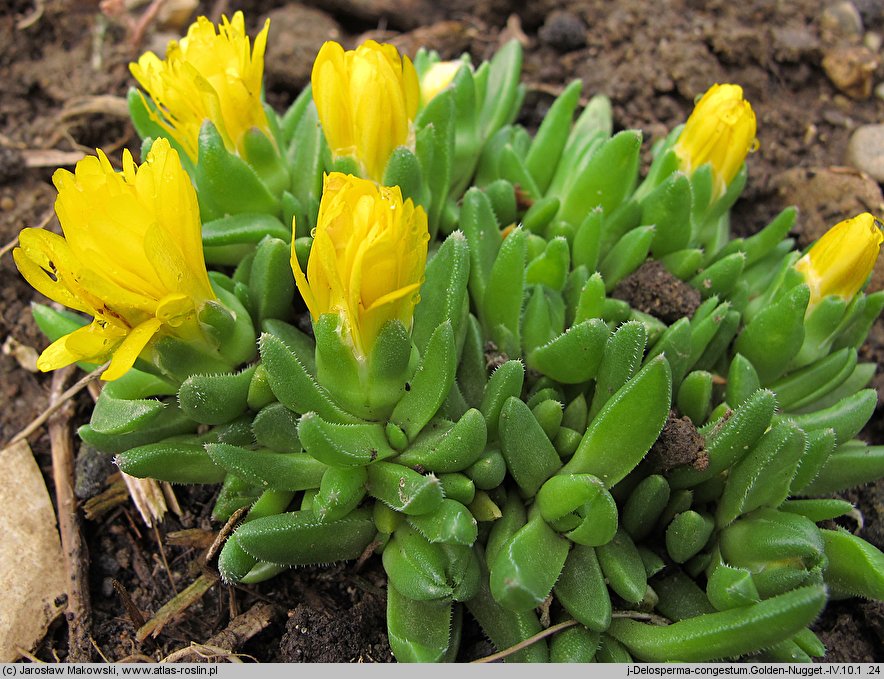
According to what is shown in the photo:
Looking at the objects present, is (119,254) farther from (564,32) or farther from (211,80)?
(564,32)

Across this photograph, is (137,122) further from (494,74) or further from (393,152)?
(494,74)

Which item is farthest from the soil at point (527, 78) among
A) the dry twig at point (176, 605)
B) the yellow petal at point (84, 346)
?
the yellow petal at point (84, 346)

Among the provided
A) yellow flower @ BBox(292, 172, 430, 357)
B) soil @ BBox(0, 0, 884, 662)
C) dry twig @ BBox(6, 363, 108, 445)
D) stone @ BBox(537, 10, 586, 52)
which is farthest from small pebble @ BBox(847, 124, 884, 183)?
dry twig @ BBox(6, 363, 108, 445)

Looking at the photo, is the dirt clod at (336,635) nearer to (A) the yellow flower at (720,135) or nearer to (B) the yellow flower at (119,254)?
(B) the yellow flower at (119,254)

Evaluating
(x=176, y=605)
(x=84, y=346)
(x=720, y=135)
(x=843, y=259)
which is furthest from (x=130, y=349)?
(x=843, y=259)

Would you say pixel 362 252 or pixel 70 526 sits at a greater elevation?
pixel 362 252
